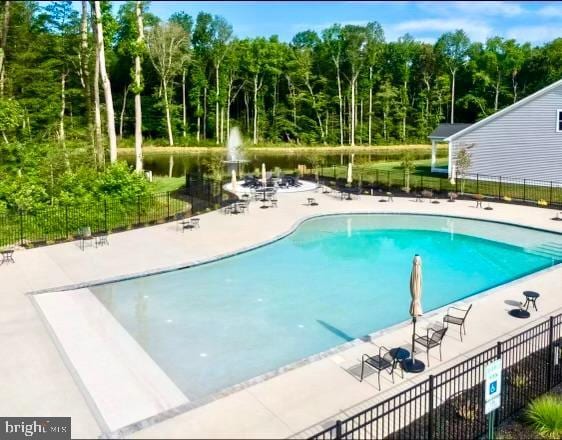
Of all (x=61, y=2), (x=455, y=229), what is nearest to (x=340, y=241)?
(x=455, y=229)

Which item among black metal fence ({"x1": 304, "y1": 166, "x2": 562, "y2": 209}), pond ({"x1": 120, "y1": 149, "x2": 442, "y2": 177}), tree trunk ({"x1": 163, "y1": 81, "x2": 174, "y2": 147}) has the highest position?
tree trunk ({"x1": 163, "y1": 81, "x2": 174, "y2": 147})

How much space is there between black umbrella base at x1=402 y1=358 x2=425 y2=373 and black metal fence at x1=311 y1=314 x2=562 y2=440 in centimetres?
46

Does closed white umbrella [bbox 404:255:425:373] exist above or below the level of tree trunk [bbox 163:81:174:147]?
below

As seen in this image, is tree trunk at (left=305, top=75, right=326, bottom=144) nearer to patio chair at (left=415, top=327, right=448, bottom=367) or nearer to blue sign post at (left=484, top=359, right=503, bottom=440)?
patio chair at (left=415, top=327, right=448, bottom=367)

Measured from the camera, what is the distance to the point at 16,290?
13.1 m

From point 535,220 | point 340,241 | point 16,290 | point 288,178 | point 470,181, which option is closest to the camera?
point 16,290

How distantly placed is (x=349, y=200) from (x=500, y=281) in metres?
12.1

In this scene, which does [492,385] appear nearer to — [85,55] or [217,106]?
[85,55]

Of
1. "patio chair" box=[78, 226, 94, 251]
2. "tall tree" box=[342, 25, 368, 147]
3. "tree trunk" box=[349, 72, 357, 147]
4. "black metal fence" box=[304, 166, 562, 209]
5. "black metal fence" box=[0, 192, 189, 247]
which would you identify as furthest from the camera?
"tree trunk" box=[349, 72, 357, 147]

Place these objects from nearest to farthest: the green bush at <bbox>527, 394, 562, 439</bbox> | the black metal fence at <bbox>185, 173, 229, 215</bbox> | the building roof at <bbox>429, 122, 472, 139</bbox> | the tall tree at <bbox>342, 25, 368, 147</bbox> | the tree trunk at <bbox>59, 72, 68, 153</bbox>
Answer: the green bush at <bbox>527, 394, 562, 439</bbox> < the black metal fence at <bbox>185, 173, 229, 215</bbox> < the tree trunk at <bbox>59, 72, 68, 153</bbox> < the building roof at <bbox>429, 122, 472, 139</bbox> < the tall tree at <bbox>342, 25, 368, 147</bbox>

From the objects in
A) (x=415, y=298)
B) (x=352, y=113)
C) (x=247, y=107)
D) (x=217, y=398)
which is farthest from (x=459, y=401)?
(x=247, y=107)

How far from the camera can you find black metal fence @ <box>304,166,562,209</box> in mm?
25953

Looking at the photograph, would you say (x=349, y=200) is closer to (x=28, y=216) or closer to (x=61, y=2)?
(x=28, y=216)

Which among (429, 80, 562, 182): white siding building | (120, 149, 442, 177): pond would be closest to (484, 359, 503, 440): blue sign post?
→ (429, 80, 562, 182): white siding building
